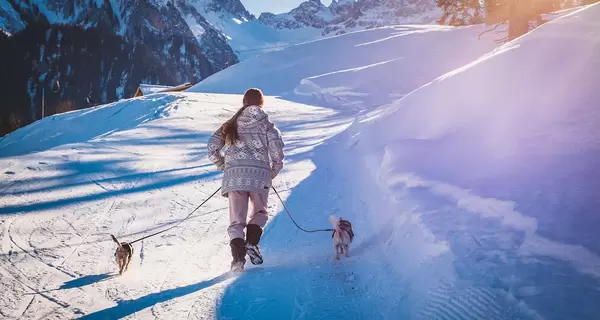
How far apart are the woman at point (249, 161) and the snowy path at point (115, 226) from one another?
53cm

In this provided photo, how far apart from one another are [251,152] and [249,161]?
0.32 feet

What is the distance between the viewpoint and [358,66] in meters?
26.7

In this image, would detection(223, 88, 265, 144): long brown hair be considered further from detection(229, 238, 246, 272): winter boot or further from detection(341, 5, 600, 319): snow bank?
detection(341, 5, 600, 319): snow bank

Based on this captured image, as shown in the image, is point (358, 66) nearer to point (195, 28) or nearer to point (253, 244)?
point (253, 244)

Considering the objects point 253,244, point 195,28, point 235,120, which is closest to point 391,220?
point 253,244

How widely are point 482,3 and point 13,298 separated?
17.3m

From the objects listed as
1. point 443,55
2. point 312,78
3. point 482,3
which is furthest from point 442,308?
point 443,55

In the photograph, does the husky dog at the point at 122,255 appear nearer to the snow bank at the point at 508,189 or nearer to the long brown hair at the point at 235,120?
the long brown hair at the point at 235,120

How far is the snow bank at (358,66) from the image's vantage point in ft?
72.2

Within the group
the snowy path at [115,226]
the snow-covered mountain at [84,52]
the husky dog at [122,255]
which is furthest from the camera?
the snow-covered mountain at [84,52]

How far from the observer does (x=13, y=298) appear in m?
3.03

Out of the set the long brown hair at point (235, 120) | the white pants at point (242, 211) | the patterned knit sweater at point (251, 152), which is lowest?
the white pants at point (242, 211)

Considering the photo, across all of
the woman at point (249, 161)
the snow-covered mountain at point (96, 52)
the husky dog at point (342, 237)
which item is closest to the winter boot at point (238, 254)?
the woman at point (249, 161)

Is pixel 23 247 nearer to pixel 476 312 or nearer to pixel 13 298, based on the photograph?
pixel 13 298
